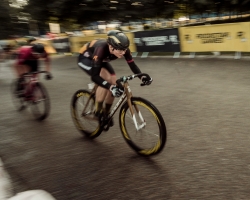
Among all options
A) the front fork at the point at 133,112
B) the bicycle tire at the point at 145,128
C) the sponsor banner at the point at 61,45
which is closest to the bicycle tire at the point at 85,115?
the bicycle tire at the point at 145,128

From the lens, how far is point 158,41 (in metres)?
14.1

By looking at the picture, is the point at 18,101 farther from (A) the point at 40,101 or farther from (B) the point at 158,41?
(B) the point at 158,41

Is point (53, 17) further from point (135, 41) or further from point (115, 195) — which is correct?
point (115, 195)

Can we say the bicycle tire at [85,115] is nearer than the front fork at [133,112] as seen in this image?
No

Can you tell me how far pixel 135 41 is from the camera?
15148mm

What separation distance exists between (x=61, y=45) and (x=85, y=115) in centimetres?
1682

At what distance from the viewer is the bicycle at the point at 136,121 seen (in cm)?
364

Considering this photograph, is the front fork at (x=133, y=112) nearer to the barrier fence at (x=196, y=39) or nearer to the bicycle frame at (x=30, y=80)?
the bicycle frame at (x=30, y=80)

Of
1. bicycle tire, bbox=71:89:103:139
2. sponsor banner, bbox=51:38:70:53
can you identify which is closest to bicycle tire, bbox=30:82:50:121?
bicycle tire, bbox=71:89:103:139

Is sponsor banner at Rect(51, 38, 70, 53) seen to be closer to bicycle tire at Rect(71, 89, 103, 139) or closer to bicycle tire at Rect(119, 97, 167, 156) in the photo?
bicycle tire at Rect(71, 89, 103, 139)

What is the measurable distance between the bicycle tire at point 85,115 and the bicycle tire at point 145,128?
634mm

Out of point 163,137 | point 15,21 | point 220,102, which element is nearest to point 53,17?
point 15,21

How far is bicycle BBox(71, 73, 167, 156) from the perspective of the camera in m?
3.64

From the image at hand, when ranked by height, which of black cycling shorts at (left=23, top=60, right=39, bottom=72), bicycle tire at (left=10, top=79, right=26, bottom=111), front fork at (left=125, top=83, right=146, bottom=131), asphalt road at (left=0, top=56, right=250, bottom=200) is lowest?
asphalt road at (left=0, top=56, right=250, bottom=200)
